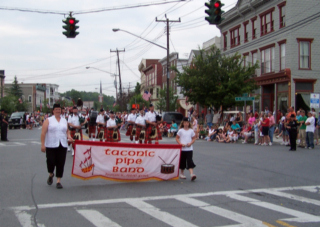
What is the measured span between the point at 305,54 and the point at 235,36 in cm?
1083

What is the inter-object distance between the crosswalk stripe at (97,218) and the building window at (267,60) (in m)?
28.2

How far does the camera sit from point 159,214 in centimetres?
666

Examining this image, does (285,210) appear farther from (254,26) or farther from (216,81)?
(254,26)

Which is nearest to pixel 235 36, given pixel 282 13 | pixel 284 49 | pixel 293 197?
pixel 282 13

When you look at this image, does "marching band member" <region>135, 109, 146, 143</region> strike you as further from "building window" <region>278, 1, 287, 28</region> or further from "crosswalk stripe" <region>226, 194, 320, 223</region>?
"building window" <region>278, 1, 287, 28</region>

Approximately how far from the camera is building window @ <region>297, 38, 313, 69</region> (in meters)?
29.8

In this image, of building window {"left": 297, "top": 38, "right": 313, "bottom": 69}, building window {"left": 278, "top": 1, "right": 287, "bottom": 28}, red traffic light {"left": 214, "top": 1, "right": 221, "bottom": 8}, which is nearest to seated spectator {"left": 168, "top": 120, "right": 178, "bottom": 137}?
building window {"left": 297, "top": 38, "right": 313, "bottom": 69}

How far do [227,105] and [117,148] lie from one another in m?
22.1

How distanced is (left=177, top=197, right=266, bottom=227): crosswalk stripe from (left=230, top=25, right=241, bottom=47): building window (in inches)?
1305

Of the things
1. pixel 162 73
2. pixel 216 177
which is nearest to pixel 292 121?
pixel 216 177

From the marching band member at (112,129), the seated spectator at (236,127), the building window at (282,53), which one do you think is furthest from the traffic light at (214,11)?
the building window at (282,53)

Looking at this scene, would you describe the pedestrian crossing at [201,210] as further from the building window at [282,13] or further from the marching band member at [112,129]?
the building window at [282,13]

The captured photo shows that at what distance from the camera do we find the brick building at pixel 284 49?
29500 mm

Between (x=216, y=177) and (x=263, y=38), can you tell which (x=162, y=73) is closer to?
(x=263, y=38)
